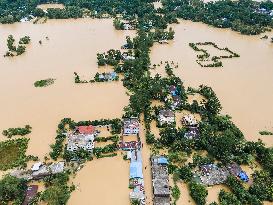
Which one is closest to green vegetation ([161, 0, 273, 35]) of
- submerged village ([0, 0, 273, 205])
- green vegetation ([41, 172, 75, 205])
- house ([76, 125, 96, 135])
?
submerged village ([0, 0, 273, 205])

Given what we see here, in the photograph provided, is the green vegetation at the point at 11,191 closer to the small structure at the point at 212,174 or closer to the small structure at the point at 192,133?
the small structure at the point at 212,174

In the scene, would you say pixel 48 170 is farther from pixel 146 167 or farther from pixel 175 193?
pixel 175 193

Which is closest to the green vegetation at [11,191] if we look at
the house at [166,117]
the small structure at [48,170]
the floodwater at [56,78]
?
the small structure at [48,170]

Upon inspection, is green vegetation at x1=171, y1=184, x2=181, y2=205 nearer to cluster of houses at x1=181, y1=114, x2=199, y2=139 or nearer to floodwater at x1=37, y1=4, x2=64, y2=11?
cluster of houses at x1=181, y1=114, x2=199, y2=139

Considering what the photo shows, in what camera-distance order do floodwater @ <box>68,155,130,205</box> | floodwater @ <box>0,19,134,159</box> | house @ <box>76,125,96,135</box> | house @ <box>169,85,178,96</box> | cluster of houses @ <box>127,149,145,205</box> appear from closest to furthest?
cluster of houses @ <box>127,149,145,205</box> → floodwater @ <box>68,155,130,205</box> → house @ <box>76,125,96,135</box> → floodwater @ <box>0,19,134,159</box> → house @ <box>169,85,178,96</box>

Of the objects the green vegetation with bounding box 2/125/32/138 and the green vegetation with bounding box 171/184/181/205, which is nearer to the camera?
the green vegetation with bounding box 171/184/181/205

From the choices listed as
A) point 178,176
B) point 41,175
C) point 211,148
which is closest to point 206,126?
point 211,148

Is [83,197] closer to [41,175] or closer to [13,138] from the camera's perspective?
[41,175]
